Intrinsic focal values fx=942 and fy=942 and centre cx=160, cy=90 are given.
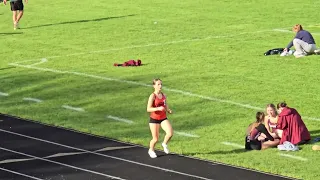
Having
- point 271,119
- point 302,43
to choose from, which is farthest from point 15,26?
point 271,119

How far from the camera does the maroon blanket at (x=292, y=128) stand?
20906 mm

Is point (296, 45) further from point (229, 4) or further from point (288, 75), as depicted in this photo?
point (229, 4)

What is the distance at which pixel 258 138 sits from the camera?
68.6ft

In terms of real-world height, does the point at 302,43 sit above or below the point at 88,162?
above

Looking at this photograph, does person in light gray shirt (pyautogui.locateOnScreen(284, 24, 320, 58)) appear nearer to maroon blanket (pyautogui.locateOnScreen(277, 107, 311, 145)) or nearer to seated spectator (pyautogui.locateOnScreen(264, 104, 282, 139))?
seated spectator (pyautogui.locateOnScreen(264, 104, 282, 139))

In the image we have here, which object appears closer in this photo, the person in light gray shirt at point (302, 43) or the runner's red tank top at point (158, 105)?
the runner's red tank top at point (158, 105)

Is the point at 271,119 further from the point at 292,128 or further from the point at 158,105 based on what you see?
the point at 158,105

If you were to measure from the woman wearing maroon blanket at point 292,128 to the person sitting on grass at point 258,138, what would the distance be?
257mm

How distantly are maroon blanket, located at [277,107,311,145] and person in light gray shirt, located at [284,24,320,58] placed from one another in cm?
1089

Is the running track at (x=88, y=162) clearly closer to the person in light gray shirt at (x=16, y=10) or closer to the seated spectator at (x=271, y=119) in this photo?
the seated spectator at (x=271, y=119)

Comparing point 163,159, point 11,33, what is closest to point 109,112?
point 163,159

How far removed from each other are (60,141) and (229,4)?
24778 mm

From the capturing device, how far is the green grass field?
2272 centimetres

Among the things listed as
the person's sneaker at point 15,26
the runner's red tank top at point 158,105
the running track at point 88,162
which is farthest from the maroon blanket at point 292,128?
the person's sneaker at point 15,26
